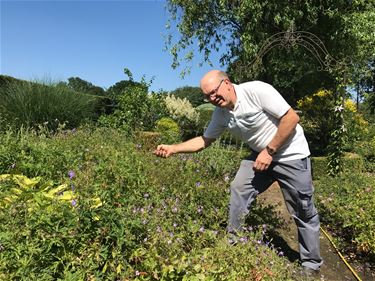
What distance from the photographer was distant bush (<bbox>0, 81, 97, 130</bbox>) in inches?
316

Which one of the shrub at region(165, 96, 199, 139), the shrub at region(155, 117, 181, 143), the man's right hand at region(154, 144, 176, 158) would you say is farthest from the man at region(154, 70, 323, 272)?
the shrub at region(165, 96, 199, 139)

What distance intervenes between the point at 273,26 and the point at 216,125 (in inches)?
405

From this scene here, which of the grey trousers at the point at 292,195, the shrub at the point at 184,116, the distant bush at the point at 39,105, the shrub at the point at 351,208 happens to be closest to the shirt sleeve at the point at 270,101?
the grey trousers at the point at 292,195

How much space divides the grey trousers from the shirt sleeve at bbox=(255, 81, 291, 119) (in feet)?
1.53

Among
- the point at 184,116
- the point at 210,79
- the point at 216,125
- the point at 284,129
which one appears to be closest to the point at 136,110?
the point at 184,116

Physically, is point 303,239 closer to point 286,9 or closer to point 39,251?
point 39,251

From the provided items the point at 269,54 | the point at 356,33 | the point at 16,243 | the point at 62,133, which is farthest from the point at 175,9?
the point at 16,243

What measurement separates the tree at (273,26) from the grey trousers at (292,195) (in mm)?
6282

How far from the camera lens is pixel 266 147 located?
10.8ft

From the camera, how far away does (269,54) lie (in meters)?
14.1

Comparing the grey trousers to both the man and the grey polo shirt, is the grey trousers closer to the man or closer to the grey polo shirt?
the man

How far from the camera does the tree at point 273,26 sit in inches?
434

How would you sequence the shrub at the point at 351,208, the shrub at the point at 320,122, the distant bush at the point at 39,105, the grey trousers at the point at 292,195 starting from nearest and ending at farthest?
the grey trousers at the point at 292,195
the shrub at the point at 351,208
the distant bush at the point at 39,105
the shrub at the point at 320,122

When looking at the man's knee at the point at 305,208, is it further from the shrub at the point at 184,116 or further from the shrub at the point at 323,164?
the shrub at the point at 184,116
